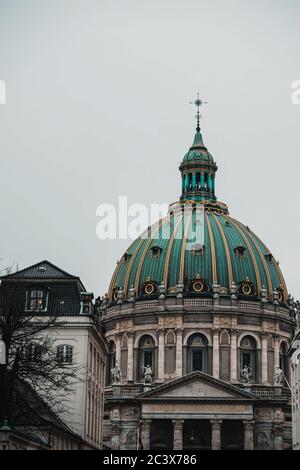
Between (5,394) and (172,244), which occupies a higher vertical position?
(172,244)

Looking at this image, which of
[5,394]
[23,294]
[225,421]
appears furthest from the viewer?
[225,421]

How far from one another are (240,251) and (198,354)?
43.7 feet

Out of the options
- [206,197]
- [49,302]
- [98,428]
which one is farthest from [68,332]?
[206,197]

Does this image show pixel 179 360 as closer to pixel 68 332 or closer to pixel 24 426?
pixel 68 332

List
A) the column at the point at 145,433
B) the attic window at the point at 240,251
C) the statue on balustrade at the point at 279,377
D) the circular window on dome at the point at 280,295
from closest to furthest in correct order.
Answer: the column at the point at 145,433 → the statue on balustrade at the point at 279,377 → the attic window at the point at 240,251 → the circular window on dome at the point at 280,295

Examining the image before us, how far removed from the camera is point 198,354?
403ft

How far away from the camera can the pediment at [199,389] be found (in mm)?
111312

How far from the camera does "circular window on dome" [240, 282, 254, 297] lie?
12488 centimetres

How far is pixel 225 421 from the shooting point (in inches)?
4417

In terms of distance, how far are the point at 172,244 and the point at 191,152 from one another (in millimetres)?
17609

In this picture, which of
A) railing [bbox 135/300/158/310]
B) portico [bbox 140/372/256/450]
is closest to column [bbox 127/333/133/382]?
railing [bbox 135/300/158/310]

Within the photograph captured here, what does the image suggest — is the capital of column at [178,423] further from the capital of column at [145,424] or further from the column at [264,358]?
the column at [264,358]

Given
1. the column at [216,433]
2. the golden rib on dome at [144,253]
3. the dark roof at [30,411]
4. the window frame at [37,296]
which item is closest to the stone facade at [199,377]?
the column at [216,433]

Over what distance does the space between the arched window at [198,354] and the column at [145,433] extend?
1174cm
